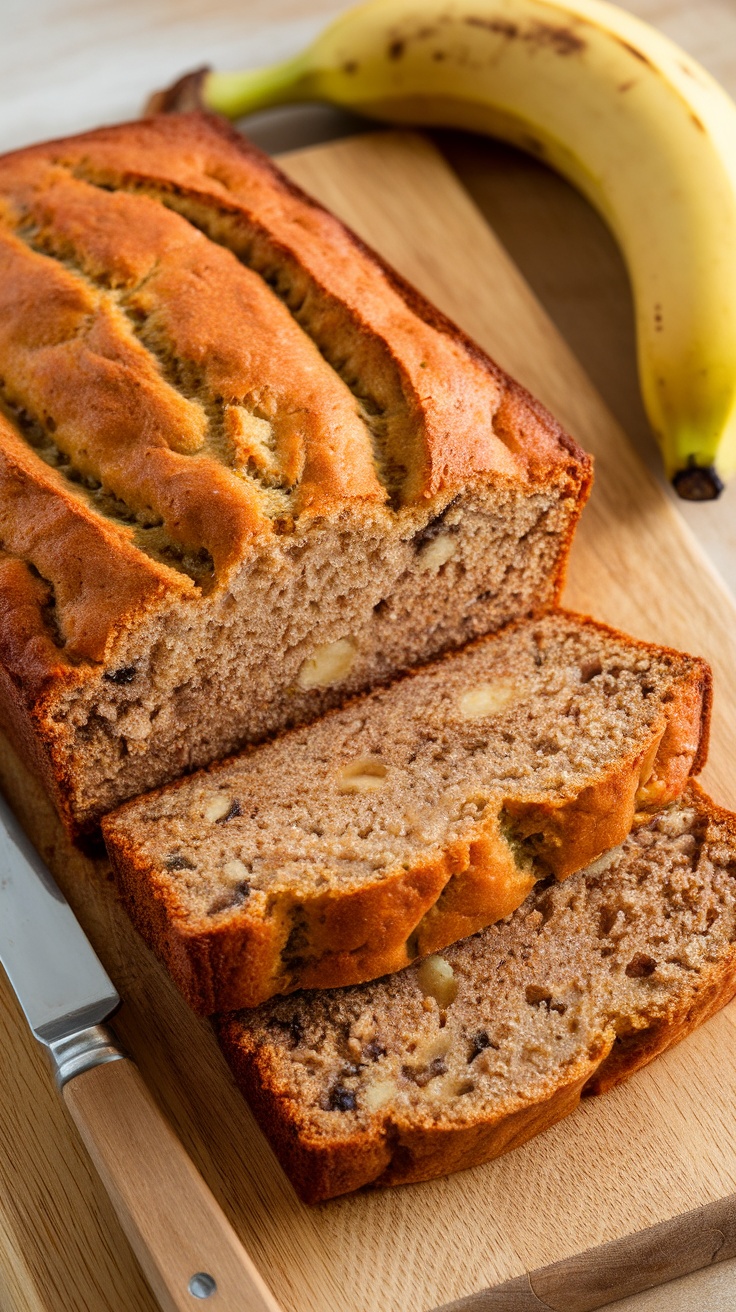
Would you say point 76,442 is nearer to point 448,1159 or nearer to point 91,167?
point 91,167

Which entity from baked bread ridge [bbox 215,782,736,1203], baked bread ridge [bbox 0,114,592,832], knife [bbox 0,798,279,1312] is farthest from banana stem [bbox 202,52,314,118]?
baked bread ridge [bbox 215,782,736,1203]

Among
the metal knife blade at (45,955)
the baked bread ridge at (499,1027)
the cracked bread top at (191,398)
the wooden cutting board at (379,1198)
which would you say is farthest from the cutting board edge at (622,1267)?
the cracked bread top at (191,398)

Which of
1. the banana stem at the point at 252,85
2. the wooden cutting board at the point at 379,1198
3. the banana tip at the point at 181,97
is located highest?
the banana tip at the point at 181,97

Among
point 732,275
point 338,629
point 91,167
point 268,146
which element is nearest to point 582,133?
Result: point 732,275

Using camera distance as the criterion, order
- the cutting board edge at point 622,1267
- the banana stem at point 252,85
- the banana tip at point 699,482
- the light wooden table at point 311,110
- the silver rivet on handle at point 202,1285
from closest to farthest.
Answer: the silver rivet on handle at point 202,1285
the cutting board edge at point 622,1267
the banana tip at point 699,482
the light wooden table at point 311,110
the banana stem at point 252,85

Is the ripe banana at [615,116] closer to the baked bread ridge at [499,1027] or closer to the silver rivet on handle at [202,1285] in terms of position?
the baked bread ridge at [499,1027]

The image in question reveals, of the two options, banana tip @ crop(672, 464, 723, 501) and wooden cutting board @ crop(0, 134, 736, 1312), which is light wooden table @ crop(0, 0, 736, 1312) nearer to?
banana tip @ crop(672, 464, 723, 501)

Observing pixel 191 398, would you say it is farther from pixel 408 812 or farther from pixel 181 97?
pixel 181 97
